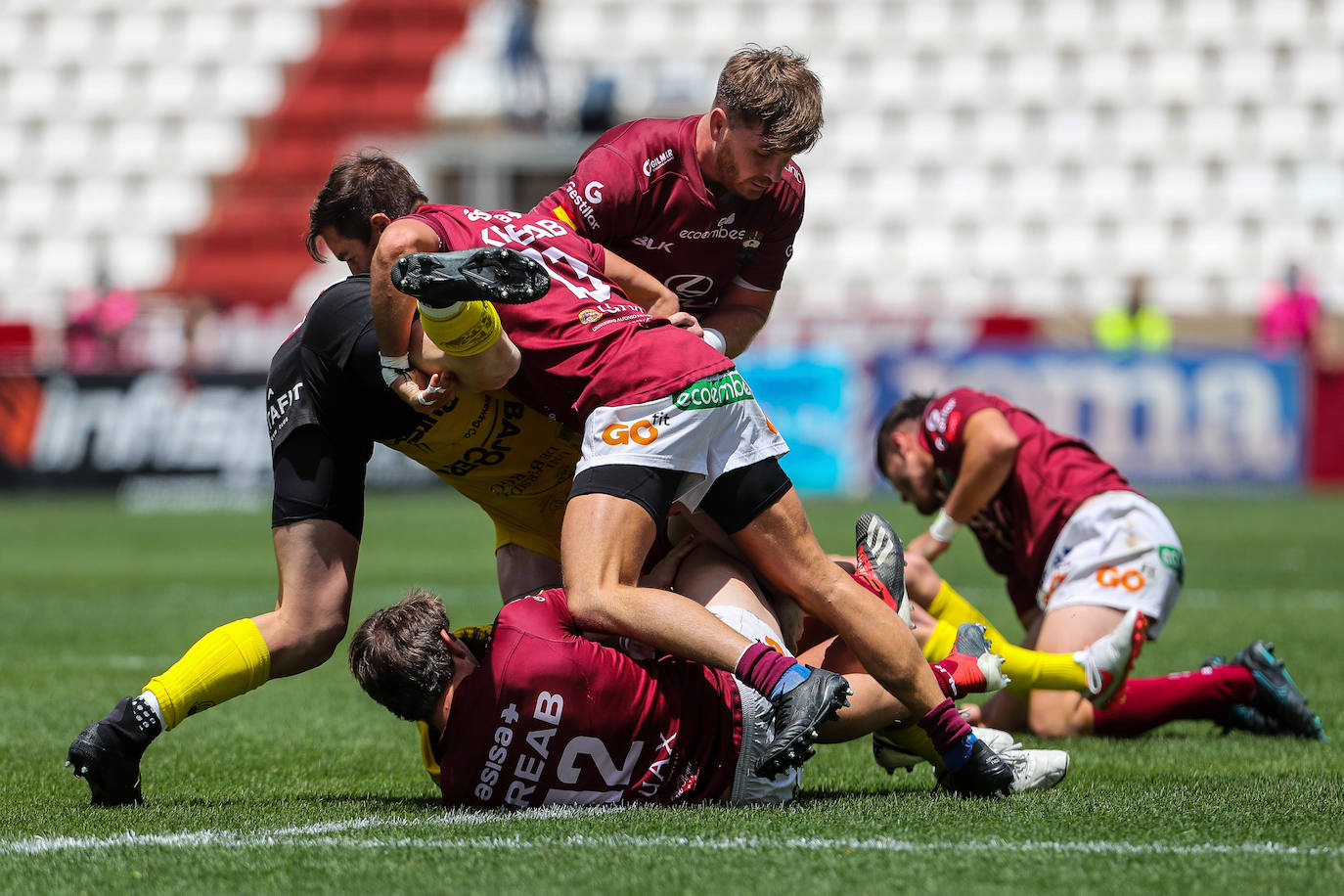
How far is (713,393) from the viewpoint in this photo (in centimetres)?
425

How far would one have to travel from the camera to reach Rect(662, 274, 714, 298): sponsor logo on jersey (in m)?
5.23

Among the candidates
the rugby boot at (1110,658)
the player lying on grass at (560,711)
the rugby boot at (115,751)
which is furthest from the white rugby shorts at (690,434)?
the rugby boot at (1110,658)

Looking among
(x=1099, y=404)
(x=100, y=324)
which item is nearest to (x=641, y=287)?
(x=1099, y=404)

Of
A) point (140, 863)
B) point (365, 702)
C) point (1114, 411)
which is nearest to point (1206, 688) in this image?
point (365, 702)

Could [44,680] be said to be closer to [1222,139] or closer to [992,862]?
[992,862]

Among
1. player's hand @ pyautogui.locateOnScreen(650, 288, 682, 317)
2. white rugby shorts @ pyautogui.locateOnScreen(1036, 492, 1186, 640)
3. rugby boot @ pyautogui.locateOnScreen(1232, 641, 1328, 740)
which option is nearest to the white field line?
player's hand @ pyautogui.locateOnScreen(650, 288, 682, 317)

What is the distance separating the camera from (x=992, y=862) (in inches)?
134

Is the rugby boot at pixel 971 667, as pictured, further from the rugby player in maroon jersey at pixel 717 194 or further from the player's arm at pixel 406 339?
the player's arm at pixel 406 339

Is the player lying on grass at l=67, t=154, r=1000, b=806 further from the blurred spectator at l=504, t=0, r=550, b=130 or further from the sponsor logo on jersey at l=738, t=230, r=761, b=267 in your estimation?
the blurred spectator at l=504, t=0, r=550, b=130

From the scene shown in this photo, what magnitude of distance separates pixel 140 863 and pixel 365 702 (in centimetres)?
320

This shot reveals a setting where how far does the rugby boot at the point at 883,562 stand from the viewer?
4.57 m

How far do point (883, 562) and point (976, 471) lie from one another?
1.30 meters

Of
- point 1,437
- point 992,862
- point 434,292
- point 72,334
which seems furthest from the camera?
point 72,334

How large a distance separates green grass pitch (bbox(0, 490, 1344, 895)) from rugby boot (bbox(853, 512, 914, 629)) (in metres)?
0.54
